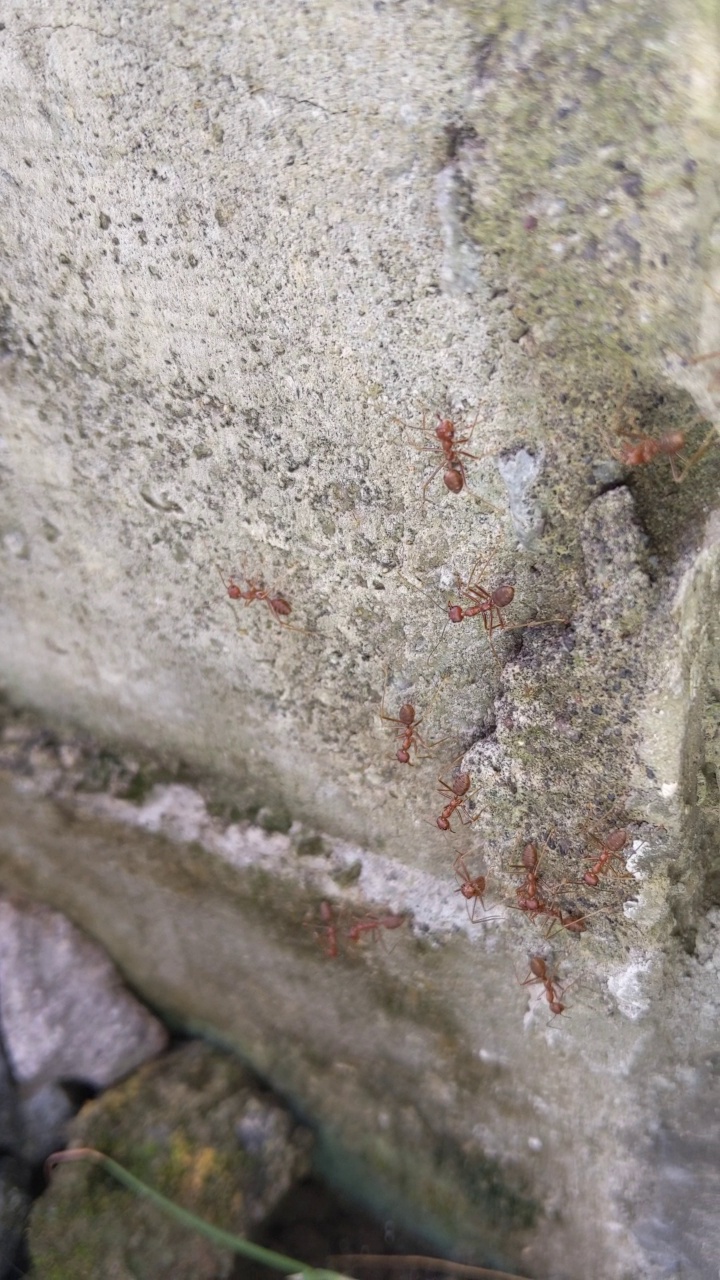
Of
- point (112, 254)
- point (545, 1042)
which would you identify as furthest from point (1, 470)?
point (545, 1042)

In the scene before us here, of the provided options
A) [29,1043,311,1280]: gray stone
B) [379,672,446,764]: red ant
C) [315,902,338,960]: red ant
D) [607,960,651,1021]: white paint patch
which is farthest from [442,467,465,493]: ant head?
[29,1043,311,1280]: gray stone

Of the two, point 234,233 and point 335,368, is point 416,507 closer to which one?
point 335,368

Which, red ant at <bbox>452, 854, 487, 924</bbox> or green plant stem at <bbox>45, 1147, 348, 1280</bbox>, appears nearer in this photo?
red ant at <bbox>452, 854, 487, 924</bbox>

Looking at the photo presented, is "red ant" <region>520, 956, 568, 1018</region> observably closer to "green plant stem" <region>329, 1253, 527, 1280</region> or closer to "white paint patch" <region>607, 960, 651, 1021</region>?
"white paint patch" <region>607, 960, 651, 1021</region>

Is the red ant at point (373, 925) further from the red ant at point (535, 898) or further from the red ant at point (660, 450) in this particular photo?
the red ant at point (660, 450)

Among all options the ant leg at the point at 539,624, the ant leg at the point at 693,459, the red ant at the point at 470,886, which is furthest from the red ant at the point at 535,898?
the ant leg at the point at 693,459

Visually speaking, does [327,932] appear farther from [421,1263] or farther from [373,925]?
[421,1263]
